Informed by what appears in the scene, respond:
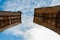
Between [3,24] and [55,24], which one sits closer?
[55,24]

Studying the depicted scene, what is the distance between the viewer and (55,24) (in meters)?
7.61

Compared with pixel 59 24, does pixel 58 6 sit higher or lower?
higher

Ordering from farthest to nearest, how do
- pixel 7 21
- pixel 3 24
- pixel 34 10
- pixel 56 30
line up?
pixel 34 10 < pixel 7 21 < pixel 3 24 < pixel 56 30

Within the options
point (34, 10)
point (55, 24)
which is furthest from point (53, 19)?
point (34, 10)

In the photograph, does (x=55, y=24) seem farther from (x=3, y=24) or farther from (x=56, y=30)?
(x=3, y=24)

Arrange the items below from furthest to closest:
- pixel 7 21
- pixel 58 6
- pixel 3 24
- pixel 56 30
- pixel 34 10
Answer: pixel 34 10
pixel 7 21
pixel 3 24
pixel 56 30
pixel 58 6

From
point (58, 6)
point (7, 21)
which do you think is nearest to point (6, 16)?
point (7, 21)

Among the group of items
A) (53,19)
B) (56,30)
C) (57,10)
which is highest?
(57,10)

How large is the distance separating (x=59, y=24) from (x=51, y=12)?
879 mm

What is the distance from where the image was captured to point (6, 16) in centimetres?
875

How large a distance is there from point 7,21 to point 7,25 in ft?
0.94

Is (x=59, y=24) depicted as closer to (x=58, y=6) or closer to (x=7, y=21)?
(x=58, y=6)

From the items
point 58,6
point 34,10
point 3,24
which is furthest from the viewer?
point 34,10

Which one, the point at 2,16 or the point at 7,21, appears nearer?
the point at 2,16
